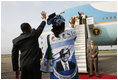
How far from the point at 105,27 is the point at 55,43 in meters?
10.2

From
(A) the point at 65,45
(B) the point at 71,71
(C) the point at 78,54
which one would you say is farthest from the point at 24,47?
(C) the point at 78,54

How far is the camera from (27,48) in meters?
2.22

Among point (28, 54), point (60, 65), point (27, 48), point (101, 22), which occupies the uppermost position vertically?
point (101, 22)

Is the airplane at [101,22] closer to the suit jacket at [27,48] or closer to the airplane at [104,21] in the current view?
the airplane at [104,21]

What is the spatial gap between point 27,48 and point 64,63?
2.36 ft

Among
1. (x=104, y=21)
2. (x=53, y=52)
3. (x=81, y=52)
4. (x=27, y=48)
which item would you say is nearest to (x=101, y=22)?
(x=104, y=21)

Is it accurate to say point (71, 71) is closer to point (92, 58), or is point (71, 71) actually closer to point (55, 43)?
point (55, 43)

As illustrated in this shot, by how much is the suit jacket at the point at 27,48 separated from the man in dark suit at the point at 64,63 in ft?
1.32

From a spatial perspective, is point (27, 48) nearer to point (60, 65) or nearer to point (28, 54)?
point (28, 54)

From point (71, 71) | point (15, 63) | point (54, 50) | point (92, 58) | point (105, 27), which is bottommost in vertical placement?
point (92, 58)

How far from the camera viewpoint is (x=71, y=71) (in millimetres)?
2164

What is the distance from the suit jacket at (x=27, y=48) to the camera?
2184 mm

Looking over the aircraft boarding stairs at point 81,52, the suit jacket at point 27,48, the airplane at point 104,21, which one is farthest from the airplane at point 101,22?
the suit jacket at point 27,48

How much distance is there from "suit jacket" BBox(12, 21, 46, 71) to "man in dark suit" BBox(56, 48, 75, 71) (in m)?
0.40
